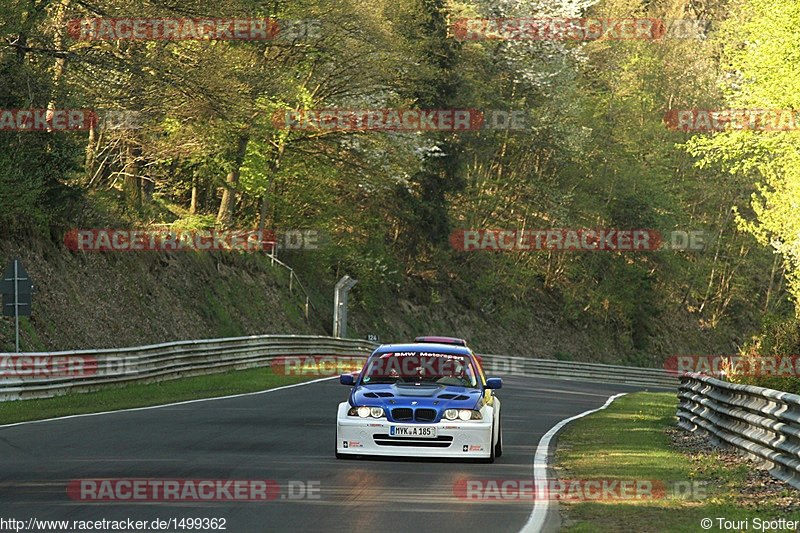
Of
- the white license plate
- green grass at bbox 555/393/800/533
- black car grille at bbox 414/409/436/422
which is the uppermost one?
A: black car grille at bbox 414/409/436/422

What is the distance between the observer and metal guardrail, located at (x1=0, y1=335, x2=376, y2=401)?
24203 mm

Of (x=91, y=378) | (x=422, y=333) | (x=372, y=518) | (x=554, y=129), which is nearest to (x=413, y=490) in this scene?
(x=372, y=518)

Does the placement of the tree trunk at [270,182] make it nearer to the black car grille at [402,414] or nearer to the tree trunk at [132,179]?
the tree trunk at [132,179]

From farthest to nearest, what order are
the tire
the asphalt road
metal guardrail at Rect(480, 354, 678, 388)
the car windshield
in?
metal guardrail at Rect(480, 354, 678, 388), the car windshield, the tire, the asphalt road

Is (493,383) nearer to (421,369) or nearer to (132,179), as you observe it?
(421,369)

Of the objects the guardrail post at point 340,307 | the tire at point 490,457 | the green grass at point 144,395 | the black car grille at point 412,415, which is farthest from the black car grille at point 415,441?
the guardrail post at point 340,307

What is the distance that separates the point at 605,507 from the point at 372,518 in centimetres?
255

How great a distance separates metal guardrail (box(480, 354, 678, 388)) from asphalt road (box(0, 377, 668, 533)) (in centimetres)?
3089

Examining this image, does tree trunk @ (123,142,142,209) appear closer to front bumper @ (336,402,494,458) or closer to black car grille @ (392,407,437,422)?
front bumper @ (336,402,494,458)

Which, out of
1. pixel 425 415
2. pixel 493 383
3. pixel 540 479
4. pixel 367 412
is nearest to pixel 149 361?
pixel 493 383

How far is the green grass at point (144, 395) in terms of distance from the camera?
21641 mm

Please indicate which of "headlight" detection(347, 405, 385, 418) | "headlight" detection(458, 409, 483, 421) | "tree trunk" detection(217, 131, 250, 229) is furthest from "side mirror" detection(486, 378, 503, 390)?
"tree trunk" detection(217, 131, 250, 229)

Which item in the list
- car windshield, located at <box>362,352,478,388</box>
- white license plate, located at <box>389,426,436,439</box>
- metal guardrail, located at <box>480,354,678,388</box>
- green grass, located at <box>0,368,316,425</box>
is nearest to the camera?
white license plate, located at <box>389,426,436,439</box>

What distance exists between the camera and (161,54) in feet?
106
